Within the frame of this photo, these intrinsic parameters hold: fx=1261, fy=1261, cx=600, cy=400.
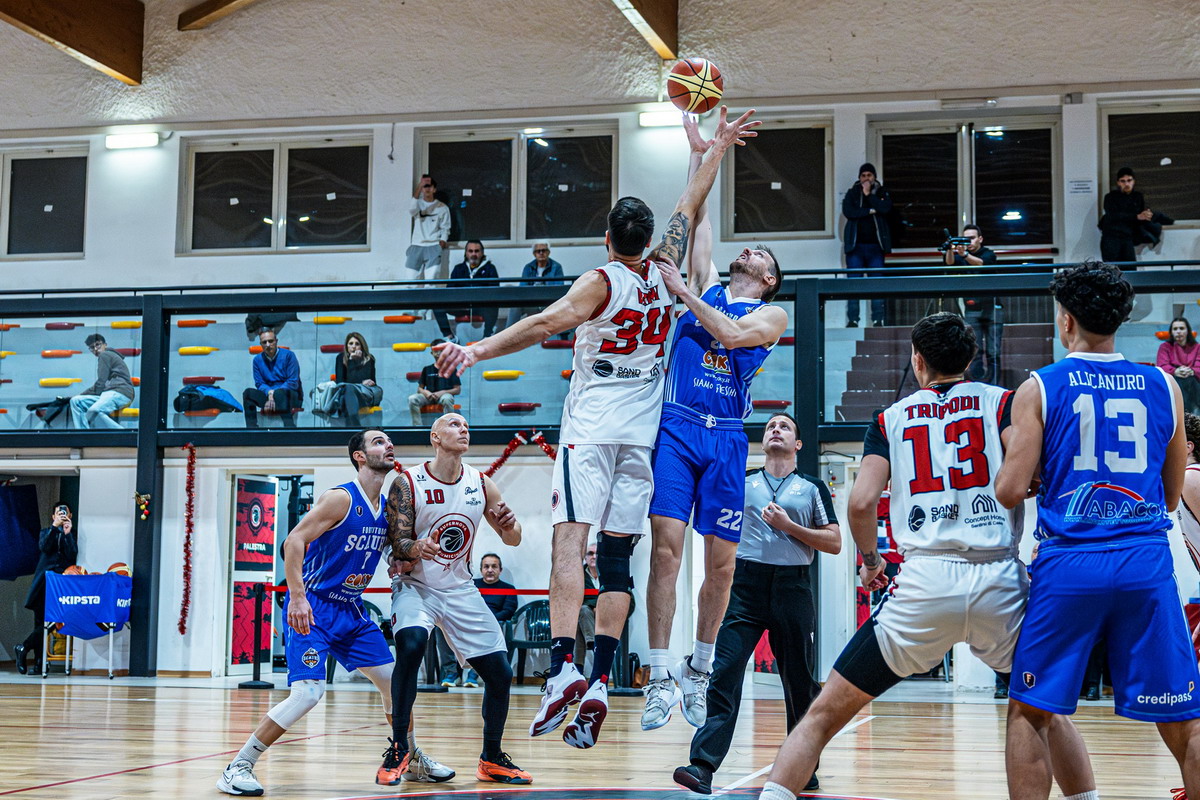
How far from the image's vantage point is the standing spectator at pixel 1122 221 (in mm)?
15031

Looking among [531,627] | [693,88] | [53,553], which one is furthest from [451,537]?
[53,553]

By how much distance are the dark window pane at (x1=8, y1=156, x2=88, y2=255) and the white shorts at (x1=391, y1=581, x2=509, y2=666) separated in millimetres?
13522

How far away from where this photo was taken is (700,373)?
17.7ft

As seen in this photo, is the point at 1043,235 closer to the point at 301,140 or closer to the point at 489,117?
the point at 489,117

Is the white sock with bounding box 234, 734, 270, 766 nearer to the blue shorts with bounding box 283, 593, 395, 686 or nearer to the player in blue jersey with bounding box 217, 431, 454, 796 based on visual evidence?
the player in blue jersey with bounding box 217, 431, 454, 796

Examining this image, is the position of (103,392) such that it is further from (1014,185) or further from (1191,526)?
(1191,526)

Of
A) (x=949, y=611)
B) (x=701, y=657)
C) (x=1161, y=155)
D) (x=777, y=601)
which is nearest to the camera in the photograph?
(x=949, y=611)

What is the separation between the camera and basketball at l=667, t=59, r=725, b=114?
587cm

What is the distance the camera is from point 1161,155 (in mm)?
16297

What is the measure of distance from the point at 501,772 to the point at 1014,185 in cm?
1254

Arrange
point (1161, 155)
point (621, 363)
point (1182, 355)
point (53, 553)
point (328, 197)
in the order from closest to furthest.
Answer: point (621, 363) → point (1182, 355) → point (53, 553) → point (1161, 155) → point (328, 197)

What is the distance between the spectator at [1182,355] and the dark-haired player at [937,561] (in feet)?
30.8

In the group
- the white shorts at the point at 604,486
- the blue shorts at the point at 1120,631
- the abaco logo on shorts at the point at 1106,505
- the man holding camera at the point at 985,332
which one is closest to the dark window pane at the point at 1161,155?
the man holding camera at the point at 985,332

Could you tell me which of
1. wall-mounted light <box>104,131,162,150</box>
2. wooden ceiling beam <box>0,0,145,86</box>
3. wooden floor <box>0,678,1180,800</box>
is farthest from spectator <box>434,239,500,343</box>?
wooden ceiling beam <box>0,0,145,86</box>
